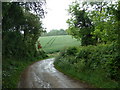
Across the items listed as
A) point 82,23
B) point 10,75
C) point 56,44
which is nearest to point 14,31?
point 10,75

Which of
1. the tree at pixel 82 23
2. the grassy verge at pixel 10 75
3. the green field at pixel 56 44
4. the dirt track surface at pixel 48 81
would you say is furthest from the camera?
the green field at pixel 56 44

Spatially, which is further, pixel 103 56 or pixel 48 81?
pixel 103 56

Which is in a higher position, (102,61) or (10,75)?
(102,61)

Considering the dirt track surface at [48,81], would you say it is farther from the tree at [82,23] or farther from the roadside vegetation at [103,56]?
the tree at [82,23]

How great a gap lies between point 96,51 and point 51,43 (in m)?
44.0

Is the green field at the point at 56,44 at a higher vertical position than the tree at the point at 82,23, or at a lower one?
lower

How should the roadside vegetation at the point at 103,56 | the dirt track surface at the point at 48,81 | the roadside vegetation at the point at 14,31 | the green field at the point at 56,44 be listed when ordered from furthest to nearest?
the green field at the point at 56,44 < the roadside vegetation at the point at 14,31 < the dirt track surface at the point at 48,81 < the roadside vegetation at the point at 103,56

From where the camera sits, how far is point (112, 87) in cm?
684

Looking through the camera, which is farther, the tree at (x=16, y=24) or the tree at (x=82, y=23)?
the tree at (x=82, y=23)

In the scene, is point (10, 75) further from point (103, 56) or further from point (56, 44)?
point (56, 44)

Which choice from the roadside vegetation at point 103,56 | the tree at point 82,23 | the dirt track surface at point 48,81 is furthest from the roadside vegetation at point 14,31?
the tree at point 82,23

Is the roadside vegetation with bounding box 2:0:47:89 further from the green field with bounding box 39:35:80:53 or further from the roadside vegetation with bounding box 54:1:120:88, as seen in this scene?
the green field with bounding box 39:35:80:53

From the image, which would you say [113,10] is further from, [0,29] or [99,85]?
[0,29]

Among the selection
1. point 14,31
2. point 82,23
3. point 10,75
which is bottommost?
point 10,75
